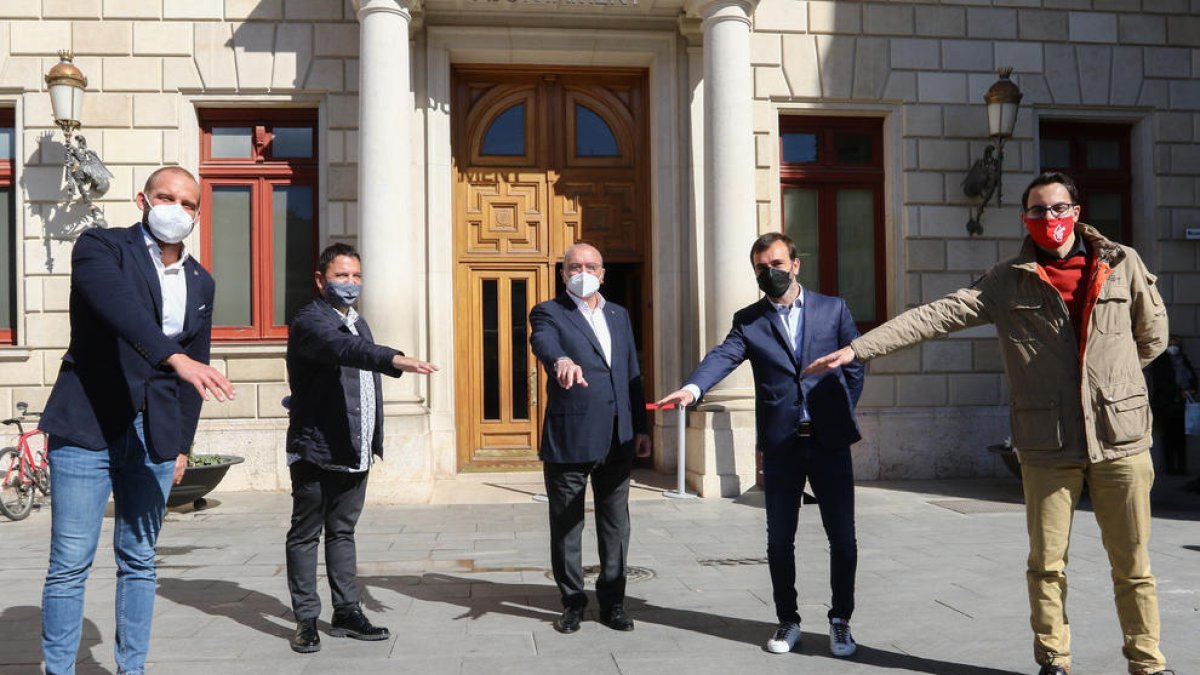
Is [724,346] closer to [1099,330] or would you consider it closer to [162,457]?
[1099,330]

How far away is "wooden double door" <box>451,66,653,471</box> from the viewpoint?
11.9 meters

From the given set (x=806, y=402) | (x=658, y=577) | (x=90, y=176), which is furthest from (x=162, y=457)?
(x=90, y=176)

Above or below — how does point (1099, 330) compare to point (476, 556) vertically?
above

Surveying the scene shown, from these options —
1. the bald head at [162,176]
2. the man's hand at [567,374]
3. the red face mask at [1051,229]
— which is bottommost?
the man's hand at [567,374]

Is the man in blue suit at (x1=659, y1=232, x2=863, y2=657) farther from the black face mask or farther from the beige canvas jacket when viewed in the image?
the beige canvas jacket

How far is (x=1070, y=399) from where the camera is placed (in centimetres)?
400

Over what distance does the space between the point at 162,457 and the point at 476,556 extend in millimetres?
3665

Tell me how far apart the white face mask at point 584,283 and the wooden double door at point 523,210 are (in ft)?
21.3

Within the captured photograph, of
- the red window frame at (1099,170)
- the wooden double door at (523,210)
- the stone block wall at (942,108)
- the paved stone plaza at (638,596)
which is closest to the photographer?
the paved stone plaza at (638,596)

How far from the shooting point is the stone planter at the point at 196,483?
9.02 metres

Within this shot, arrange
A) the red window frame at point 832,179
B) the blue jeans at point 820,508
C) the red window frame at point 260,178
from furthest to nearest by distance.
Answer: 1. the red window frame at point 832,179
2. the red window frame at point 260,178
3. the blue jeans at point 820,508

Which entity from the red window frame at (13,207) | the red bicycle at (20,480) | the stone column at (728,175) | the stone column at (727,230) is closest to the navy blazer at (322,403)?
the red bicycle at (20,480)

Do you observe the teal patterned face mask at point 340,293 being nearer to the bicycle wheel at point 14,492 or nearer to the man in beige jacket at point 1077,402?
the man in beige jacket at point 1077,402

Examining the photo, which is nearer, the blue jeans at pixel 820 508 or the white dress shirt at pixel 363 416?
the blue jeans at pixel 820 508
